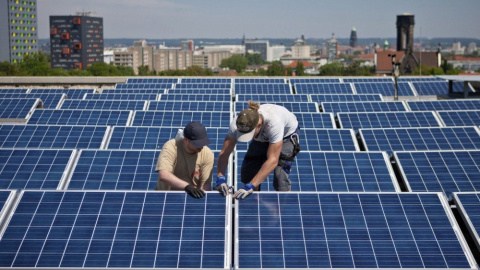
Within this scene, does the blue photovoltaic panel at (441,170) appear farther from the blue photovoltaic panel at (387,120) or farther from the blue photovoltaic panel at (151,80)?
the blue photovoltaic panel at (151,80)

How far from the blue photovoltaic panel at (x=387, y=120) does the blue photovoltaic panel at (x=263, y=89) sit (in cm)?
1409

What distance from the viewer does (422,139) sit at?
49.4 feet

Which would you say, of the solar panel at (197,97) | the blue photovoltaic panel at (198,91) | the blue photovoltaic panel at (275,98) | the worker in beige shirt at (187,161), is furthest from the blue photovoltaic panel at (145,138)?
the blue photovoltaic panel at (198,91)

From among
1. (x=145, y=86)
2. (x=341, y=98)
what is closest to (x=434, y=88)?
(x=341, y=98)

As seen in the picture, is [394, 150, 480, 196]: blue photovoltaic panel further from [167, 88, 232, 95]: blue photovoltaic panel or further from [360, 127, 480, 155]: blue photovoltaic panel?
[167, 88, 232, 95]: blue photovoltaic panel

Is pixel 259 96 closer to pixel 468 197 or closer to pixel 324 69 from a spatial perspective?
pixel 468 197

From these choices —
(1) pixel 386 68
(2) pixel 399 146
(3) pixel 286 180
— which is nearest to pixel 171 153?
(3) pixel 286 180

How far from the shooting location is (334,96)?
28375 mm

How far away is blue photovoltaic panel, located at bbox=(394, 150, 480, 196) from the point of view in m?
11.0

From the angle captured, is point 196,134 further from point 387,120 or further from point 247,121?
point 387,120

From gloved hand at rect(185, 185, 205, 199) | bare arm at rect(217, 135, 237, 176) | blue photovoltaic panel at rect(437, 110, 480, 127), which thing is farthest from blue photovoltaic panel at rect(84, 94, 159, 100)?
gloved hand at rect(185, 185, 205, 199)

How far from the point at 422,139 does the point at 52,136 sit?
856 centimetres

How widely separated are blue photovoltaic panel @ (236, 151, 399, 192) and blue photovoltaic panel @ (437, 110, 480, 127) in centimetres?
875

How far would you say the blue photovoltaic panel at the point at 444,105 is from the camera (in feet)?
74.8
